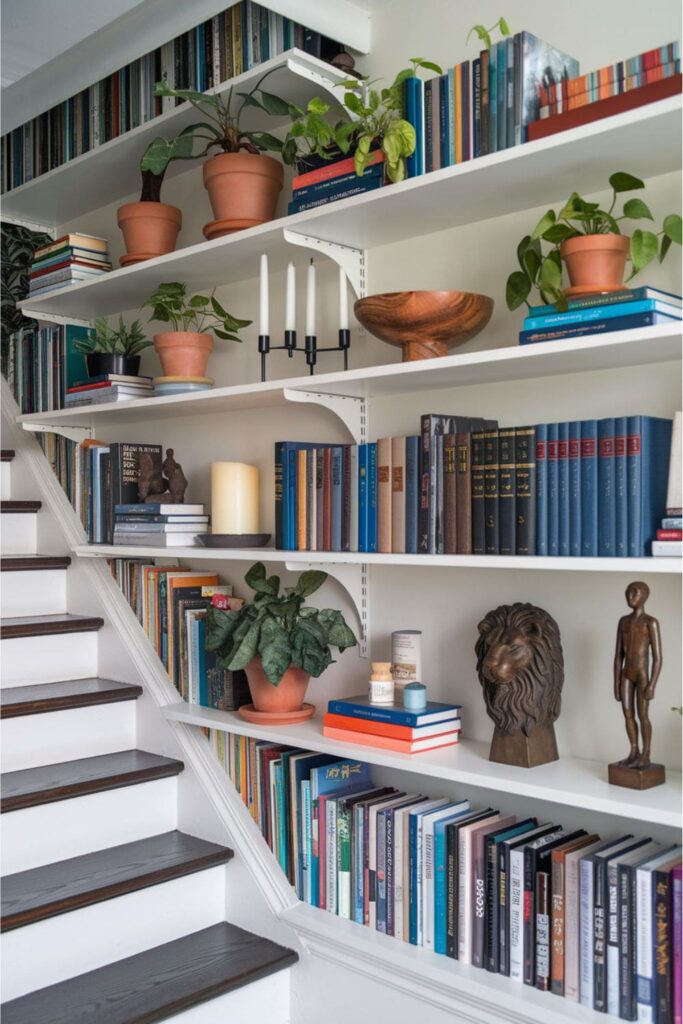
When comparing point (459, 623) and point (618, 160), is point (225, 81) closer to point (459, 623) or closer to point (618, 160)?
point (618, 160)

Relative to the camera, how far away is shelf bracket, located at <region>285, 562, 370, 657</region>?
7.45 feet

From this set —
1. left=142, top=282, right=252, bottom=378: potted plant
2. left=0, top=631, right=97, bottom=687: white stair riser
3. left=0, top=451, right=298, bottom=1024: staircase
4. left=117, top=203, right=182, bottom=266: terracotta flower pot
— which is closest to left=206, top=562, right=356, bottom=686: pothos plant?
left=0, top=451, right=298, bottom=1024: staircase

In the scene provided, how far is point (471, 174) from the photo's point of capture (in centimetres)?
176

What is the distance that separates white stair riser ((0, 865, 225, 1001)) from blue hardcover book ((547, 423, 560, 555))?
4.31 ft

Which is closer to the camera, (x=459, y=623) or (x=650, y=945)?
(x=650, y=945)

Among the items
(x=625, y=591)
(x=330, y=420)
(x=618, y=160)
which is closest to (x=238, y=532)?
(x=330, y=420)

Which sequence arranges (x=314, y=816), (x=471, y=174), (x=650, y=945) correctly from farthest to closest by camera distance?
(x=314, y=816), (x=471, y=174), (x=650, y=945)

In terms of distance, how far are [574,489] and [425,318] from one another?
1.53ft

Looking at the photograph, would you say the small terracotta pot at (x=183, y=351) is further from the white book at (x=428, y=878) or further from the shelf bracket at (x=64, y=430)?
the white book at (x=428, y=878)

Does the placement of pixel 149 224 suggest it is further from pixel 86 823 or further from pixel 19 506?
pixel 86 823

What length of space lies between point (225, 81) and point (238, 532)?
1.06 meters

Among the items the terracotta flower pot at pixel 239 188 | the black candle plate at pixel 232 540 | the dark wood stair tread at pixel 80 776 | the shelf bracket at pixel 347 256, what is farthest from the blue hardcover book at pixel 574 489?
the dark wood stair tread at pixel 80 776

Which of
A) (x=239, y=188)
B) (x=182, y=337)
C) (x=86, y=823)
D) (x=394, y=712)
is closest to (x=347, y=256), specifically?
(x=239, y=188)

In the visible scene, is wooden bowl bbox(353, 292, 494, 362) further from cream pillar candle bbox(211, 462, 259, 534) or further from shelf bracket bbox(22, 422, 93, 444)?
shelf bracket bbox(22, 422, 93, 444)
